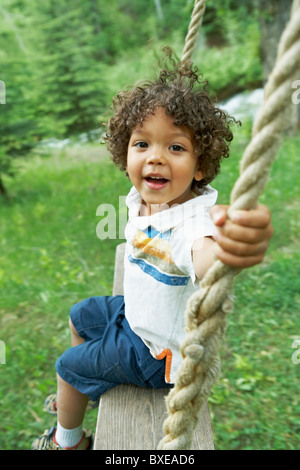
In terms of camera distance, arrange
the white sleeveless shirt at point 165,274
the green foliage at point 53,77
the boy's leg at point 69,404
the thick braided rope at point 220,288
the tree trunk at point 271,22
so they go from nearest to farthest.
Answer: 1. the thick braided rope at point 220,288
2. the white sleeveless shirt at point 165,274
3. the boy's leg at point 69,404
4. the green foliage at point 53,77
5. the tree trunk at point 271,22

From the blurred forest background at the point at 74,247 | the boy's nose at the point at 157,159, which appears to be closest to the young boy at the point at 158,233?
the boy's nose at the point at 157,159

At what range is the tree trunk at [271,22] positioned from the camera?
5.39 meters

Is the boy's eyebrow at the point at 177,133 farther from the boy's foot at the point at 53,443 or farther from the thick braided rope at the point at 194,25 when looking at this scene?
the boy's foot at the point at 53,443

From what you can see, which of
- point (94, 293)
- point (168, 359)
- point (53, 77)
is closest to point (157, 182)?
point (168, 359)

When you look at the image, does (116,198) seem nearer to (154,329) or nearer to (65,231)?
(65,231)

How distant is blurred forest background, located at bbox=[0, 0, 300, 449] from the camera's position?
194 cm

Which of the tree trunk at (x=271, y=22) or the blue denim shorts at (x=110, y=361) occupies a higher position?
the tree trunk at (x=271, y=22)

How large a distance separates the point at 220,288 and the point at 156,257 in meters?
0.49

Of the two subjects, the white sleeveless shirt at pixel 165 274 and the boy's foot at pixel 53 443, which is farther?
the boy's foot at pixel 53 443

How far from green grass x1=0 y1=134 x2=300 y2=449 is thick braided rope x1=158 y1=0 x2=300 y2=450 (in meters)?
1.14

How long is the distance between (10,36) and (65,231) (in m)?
2.94

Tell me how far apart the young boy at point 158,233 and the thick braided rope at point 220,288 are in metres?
0.23

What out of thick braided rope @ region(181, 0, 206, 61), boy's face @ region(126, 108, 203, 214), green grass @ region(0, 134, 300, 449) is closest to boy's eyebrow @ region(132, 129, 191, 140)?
boy's face @ region(126, 108, 203, 214)

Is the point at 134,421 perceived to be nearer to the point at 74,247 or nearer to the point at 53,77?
the point at 74,247
